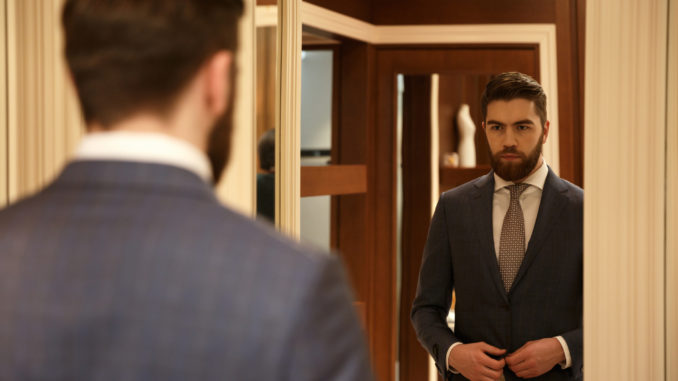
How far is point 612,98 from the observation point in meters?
1.32

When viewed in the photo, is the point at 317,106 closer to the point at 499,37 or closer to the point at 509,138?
the point at 499,37

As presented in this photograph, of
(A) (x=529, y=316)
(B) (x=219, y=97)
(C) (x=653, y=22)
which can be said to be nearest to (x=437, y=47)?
(A) (x=529, y=316)

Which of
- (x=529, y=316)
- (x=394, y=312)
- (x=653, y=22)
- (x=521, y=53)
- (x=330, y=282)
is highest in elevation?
(x=521, y=53)

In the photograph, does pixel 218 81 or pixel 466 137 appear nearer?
pixel 218 81

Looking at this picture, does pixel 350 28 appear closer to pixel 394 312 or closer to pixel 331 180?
pixel 331 180

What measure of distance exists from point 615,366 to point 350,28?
210 centimetres

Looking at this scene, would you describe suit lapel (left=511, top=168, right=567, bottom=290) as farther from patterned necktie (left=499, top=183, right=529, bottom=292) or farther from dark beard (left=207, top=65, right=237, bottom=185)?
dark beard (left=207, top=65, right=237, bottom=185)

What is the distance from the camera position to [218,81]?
611mm

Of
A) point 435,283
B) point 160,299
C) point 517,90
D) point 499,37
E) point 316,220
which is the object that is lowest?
point 435,283

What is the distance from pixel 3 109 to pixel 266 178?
86cm

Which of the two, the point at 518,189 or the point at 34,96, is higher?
the point at 34,96

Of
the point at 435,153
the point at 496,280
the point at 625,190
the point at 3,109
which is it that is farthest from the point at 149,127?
the point at 435,153

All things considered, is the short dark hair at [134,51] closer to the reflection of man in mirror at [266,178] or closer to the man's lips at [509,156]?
the reflection of man in mirror at [266,178]

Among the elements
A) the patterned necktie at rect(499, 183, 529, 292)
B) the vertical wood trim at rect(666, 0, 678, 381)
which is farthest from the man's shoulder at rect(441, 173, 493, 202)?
the vertical wood trim at rect(666, 0, 678, 381)
